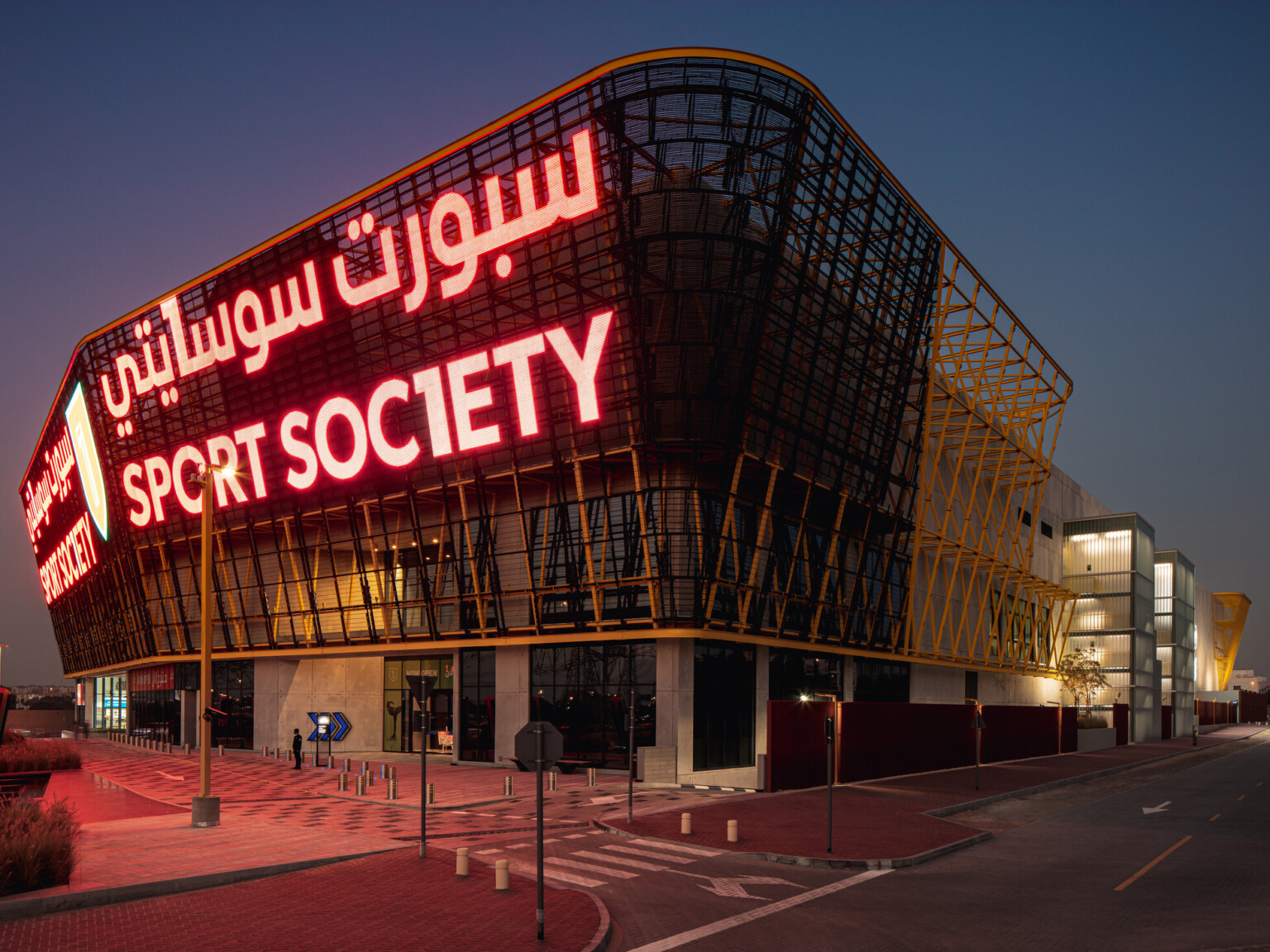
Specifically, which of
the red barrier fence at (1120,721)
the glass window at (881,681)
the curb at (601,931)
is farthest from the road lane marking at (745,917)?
the red barrier fence at (1120,721)

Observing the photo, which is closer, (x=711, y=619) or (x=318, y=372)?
(x=711, y=619)

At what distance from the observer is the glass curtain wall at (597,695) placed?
3481 cm

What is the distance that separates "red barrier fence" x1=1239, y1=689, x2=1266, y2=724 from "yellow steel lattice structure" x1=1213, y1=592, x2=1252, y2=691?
334cm

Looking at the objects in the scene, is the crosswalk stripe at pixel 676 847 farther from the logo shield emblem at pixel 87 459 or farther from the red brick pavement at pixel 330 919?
the logo shield emblem at pixel 87 459

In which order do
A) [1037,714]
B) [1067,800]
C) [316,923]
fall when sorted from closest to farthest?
[316,923] → [1067,800] → [1037,714]

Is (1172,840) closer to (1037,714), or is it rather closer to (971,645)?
(1037,714)

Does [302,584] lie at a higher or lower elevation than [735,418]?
lower

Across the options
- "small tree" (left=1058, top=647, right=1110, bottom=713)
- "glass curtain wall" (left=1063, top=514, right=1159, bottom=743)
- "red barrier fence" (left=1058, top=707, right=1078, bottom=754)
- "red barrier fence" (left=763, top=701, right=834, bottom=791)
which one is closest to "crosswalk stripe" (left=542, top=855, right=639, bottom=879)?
"red barrier fence" (left=763, top=701, right=834, bottom=791)

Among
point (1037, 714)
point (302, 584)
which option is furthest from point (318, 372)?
point (1037, 714)

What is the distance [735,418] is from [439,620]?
17321 millimetres

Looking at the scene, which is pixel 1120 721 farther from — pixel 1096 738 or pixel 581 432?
pixel 581 432

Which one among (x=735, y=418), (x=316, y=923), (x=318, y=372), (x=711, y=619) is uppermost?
(x=318, y=372)

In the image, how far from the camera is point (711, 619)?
112ft

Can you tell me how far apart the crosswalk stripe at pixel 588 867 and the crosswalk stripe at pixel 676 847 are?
2193mm
